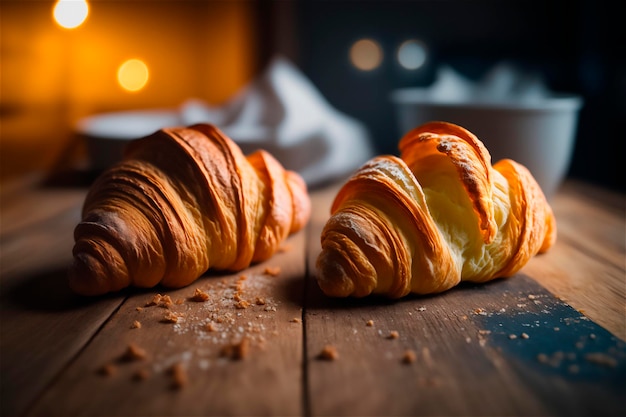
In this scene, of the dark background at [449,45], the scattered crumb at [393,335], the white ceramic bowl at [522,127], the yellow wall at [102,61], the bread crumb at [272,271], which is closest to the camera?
the scattered crumb at [393,335]

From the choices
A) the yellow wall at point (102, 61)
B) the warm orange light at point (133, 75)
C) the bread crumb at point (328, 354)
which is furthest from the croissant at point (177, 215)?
the warm orange light at point (133, 75)

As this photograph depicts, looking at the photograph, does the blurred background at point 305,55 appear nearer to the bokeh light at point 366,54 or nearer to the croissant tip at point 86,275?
the bokeh light at point 366,54

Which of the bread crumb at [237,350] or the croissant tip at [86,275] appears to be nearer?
the bread crumb at [237,350]

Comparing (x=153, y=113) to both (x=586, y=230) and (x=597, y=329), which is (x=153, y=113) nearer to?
(x=586, y=230)

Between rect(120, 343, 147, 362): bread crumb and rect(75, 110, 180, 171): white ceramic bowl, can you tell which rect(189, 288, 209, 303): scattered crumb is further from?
rect(75, 110, 180, 171): white ceramic bowl

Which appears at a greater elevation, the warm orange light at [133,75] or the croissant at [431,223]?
the warm orange light at [133,75]

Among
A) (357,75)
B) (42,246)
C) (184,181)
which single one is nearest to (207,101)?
(357,75)

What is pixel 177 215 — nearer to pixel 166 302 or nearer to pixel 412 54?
pixel 166 302
